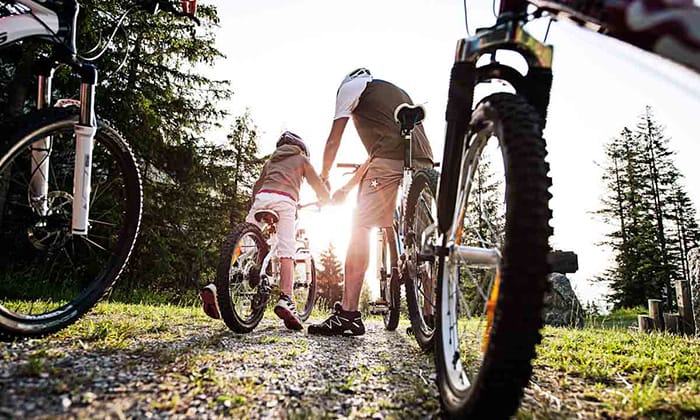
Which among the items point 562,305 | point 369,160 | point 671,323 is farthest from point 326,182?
point 562,305

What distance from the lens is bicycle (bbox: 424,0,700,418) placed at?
44.9 inches

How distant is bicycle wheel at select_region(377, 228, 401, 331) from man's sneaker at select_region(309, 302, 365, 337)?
0.49 metres

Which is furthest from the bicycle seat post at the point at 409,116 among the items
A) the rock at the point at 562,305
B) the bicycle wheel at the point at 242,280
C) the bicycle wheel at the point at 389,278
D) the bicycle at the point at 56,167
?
the rock at the point at 562,305

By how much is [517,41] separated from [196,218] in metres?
15.2

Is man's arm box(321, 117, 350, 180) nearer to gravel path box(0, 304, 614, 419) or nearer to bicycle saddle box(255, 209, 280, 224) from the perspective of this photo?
bicycle saddle box(255, 209, 280, 224)

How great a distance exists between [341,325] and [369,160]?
4.62ft

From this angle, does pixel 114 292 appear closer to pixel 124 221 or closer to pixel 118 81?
pixel 118 81

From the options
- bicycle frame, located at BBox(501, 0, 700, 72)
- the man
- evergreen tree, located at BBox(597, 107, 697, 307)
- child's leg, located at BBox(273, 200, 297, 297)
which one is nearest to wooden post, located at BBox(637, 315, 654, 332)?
the man

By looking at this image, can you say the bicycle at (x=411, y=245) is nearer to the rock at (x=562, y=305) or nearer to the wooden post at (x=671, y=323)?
the wooden post at (x=671, y=323)

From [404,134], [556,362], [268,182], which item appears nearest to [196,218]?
[268,182]

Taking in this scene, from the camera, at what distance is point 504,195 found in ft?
5.22

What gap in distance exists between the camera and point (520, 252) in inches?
45.6

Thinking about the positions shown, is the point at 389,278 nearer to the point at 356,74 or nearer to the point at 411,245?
the point at 411,245

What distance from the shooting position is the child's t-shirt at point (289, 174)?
4367 mm
